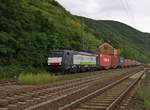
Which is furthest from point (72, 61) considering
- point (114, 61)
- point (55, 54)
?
point (114, 61)

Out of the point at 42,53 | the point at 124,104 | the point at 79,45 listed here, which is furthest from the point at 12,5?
the point at 124,104

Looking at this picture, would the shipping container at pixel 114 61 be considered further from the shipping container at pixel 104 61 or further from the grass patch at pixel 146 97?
the grass patch at pixel 146 97

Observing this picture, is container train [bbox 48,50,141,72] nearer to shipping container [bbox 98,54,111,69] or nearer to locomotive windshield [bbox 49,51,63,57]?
locomotive windshield [bbox 49,51,63,57]

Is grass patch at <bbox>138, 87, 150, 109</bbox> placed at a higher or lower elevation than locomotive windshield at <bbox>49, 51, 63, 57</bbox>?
lower

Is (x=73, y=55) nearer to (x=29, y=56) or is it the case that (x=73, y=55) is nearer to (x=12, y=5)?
(x=29, y=56)

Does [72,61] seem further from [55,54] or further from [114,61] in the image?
[114,61]

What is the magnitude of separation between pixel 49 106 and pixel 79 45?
5412 cm

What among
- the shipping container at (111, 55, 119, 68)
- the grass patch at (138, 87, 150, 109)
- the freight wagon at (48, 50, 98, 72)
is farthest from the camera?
the shipping container at (111, 55, 119, 68)

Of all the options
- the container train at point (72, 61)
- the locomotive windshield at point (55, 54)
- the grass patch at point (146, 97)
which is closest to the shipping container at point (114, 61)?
the container train at point (72, 61)

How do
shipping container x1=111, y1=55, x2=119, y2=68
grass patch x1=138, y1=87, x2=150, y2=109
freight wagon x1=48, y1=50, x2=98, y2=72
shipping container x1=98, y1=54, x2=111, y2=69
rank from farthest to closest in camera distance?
shipping container x1=111, y1=55, x2=119, y2=68 → shipping container x1=98, y1=54, x2=111, y2=69 → freight wagon x1=48, y1=50, x2=98, y2=72 → grass patch x1=138, y1=87, x2=150, y2=109

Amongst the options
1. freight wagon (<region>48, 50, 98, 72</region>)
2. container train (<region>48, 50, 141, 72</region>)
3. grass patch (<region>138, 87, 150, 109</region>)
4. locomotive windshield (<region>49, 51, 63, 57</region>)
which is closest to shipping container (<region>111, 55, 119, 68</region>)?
container train (<region>48, 50, 141, 72</region>)

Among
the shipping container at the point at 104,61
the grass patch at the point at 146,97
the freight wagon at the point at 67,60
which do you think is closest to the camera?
the grass patch at the point at 146,97

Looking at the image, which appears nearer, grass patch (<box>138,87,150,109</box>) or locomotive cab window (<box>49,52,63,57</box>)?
grass patch (<box>138,87,150,109</box>)

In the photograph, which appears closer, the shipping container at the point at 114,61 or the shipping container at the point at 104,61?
the shipping container at the point at 104,61
